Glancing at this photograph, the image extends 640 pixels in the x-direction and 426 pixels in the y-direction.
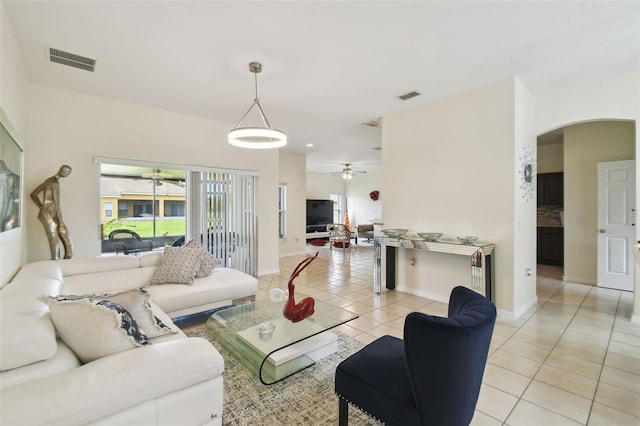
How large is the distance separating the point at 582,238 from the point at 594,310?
1.91 m

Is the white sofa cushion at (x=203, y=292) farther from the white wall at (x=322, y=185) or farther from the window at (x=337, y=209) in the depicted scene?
the window at (x=337, y=209)

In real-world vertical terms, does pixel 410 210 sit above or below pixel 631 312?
above

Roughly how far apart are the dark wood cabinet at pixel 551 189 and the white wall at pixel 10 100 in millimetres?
8542

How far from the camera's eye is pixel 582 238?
5.05 meters

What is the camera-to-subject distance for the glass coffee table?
2.18m

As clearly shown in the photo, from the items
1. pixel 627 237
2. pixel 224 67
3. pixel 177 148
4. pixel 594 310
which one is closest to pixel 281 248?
pixel 177 148

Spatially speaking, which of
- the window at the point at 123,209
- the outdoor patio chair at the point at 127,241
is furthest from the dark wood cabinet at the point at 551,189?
the window at the point at 123,209

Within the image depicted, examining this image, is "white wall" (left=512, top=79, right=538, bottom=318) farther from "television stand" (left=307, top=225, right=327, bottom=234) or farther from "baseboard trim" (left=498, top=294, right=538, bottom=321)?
"television stand" (left=307, top=225, right=327, bottom=234)

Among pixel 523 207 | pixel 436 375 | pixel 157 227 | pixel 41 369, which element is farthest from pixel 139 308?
pixel 157 227

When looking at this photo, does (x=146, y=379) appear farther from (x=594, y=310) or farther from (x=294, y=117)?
(x=594, y=310)

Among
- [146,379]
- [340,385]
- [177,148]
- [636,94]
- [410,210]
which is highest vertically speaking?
[636,94]

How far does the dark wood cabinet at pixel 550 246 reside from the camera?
6.29 m

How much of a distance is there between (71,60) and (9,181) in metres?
1.51

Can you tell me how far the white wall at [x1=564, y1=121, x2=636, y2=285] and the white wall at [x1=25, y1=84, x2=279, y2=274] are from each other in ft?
20.7
